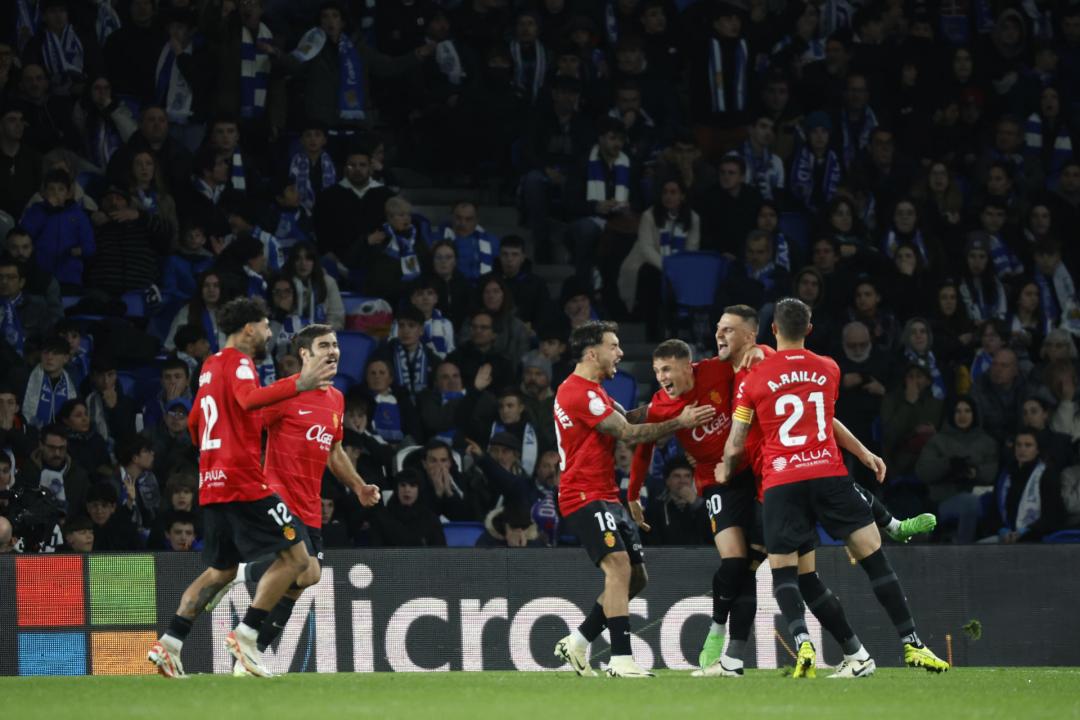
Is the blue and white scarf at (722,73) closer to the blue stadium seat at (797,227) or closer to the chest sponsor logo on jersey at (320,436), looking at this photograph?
the blue stadium seat at (797,227)

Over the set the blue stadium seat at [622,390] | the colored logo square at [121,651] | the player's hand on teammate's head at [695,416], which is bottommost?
the colored logo square at [121,651]

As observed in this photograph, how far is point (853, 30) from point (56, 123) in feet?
30.2

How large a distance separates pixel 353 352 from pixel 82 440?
2.73 metres

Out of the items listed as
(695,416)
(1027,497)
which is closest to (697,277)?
Result: (1027,497)

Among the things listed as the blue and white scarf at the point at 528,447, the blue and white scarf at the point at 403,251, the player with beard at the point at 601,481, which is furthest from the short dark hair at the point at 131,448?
the player with beard at the point at 601,481

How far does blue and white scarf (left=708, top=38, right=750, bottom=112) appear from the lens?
787 inches

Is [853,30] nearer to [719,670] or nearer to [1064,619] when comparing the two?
[1064,619]

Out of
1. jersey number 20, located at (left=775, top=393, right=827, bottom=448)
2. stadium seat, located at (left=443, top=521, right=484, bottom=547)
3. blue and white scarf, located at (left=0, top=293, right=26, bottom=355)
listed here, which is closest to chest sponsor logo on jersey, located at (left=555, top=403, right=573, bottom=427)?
jersey number 20, located at (left=775, top=393, right=827, bottom=448)

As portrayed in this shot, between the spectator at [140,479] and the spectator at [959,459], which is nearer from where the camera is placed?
the spectator at [140,479]

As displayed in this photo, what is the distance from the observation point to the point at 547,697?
29.9 ft

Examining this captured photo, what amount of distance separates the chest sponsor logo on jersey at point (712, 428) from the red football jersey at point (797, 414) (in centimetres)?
83

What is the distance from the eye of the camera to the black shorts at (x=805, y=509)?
1022 centimetres

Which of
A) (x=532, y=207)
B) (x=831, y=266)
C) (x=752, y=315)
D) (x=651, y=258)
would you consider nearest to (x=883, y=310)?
(x=831, y=266)

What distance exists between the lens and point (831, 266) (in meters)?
18.3
